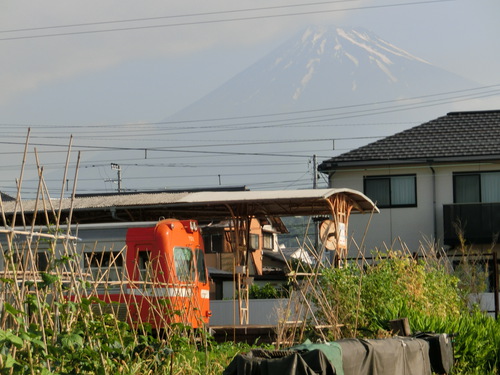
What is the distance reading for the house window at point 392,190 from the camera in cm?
3250

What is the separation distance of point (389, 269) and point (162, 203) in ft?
Result: 32.8

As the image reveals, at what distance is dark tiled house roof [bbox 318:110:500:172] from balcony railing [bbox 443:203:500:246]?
170cm

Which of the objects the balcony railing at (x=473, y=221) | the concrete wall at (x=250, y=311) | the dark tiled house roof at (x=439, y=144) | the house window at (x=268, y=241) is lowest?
the concrete wall at (x=250, y=311)

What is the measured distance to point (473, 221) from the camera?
3181 cm

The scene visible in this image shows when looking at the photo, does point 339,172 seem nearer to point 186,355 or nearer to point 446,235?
point 446,235

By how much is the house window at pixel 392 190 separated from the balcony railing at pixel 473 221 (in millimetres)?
1389

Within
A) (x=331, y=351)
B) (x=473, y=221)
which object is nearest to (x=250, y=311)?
(x=473, y=221)

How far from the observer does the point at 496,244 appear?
32125 mm

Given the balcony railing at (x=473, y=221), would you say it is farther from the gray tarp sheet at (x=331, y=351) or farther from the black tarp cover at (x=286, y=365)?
the black tarp cover at (x=286, y=365)

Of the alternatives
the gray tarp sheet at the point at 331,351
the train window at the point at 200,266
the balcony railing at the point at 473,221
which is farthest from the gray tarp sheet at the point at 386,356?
the balcony railing at the point at 473,221

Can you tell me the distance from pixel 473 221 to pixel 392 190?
9.74ft

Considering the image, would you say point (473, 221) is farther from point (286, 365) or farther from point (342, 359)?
point (286, 365)

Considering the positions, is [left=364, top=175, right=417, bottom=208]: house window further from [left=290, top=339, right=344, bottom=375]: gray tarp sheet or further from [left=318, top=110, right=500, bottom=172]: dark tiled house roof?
[left=290, top=339, right=344, bottom=375]: gray tarp sheet

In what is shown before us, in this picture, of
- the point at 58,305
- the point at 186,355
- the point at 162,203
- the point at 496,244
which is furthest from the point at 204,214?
the point at 58,305
